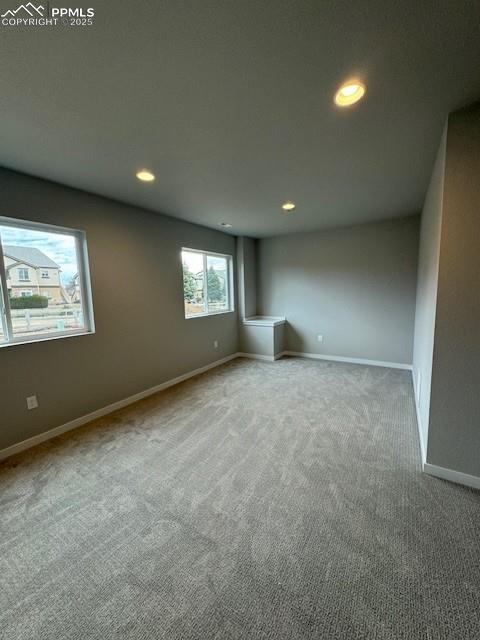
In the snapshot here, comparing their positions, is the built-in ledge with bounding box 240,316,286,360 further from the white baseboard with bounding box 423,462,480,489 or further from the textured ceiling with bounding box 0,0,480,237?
the white baseboard with bounding box 423,462,480,489

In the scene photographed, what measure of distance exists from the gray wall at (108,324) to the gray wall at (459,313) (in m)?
2.64

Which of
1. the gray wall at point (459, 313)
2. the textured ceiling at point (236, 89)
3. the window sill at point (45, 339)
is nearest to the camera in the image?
the textured ceiling at point (236, 89)

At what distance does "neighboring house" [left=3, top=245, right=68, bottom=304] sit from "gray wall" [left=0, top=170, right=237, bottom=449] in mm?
315

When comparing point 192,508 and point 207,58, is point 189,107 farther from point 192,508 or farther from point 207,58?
point 192,508

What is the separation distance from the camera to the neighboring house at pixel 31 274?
2357mm

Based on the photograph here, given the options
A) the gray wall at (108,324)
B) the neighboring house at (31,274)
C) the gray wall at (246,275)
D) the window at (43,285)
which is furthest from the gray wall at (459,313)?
the gray wall at (246,275)

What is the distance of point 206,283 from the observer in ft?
15.4

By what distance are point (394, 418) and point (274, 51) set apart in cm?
309

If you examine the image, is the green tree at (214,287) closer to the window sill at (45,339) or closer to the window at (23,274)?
the window sill at (45,339)

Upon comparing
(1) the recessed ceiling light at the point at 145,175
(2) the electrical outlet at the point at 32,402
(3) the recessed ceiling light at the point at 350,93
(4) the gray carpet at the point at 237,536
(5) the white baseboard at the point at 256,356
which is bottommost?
(4) the gray carpet at the point at 237,536

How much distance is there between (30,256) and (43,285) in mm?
281

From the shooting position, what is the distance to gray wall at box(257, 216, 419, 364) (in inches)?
168

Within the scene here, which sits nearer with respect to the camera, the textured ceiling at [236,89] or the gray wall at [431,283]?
the textured ceiling at [236,89]

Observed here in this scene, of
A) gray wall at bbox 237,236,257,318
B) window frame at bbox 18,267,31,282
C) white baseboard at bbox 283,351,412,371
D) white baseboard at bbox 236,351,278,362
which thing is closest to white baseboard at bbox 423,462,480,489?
white baseboard at bbox 283,351,412,371
